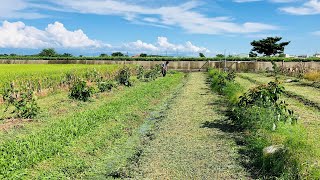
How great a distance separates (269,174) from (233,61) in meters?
44.0

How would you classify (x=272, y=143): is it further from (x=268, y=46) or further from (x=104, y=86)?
(x=268, y=46)

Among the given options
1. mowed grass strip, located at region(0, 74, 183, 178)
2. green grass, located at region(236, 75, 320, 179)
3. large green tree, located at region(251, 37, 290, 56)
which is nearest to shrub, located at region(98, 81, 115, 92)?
mowed grass strip, located at region(0, 74, 183, 178)

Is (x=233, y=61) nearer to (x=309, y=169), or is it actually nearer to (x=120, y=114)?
(x=120, y=114)

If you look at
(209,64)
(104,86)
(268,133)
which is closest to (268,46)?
(209,64)

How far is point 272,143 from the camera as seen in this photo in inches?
351

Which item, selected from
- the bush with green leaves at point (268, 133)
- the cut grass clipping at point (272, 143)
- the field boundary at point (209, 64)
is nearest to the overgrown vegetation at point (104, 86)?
the bush with green leaves at point (268, 133)

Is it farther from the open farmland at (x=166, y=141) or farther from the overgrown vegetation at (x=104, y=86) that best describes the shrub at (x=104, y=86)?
the open farmland at (x=166, y=141)

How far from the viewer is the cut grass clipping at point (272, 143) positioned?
6.97 metres

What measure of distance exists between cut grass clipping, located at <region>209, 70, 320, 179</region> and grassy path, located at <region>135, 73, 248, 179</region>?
443 mm

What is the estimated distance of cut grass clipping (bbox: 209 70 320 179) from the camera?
6972 mm

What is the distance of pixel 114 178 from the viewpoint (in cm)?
758

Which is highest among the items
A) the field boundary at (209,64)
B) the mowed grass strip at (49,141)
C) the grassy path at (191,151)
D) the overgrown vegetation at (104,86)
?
the field boundary at (209,64)

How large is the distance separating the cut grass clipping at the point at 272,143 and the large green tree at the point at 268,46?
58.8 meters

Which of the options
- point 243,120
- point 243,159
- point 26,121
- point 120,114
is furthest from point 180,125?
point 26,121
